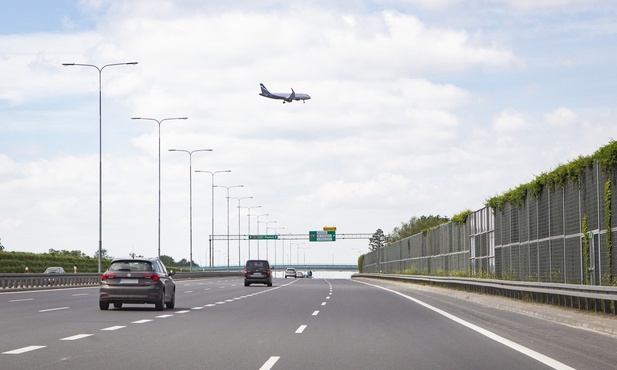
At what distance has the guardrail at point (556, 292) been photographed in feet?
65.2

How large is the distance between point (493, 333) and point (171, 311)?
35.0 ft

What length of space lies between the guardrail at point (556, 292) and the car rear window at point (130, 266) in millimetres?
10347

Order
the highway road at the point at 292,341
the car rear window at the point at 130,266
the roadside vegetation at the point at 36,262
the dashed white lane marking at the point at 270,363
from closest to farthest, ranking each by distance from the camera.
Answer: the dashed white lane marking at the point at 270,363 < the highway road at the point at 292,341 < the car rear window at the point at 130,266 < the roadside vegetation at the point at 36,262

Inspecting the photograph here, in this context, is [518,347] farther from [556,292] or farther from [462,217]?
[462,217]

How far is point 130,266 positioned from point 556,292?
36.2 ft

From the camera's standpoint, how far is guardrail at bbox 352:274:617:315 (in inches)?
782

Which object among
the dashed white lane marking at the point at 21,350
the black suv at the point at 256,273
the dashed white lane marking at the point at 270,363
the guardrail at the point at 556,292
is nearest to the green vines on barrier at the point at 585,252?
the guardrail at the point at 556,292

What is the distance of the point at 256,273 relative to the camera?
59719 millimetres

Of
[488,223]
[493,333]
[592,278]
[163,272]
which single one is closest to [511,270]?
[488,223]

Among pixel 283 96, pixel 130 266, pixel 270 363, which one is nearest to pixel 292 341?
pixel 270 363

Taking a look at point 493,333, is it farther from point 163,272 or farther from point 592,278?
point 163,272

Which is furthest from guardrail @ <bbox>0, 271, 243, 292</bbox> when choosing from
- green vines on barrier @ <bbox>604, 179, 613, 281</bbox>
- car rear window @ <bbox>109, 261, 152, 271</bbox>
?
green vines on barrier @ <bbox>604, 179, 613, 281</bbox>

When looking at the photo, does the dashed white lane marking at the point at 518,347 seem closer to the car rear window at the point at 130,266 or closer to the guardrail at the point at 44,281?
the car rear window at the point at 130,266

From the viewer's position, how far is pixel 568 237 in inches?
990
